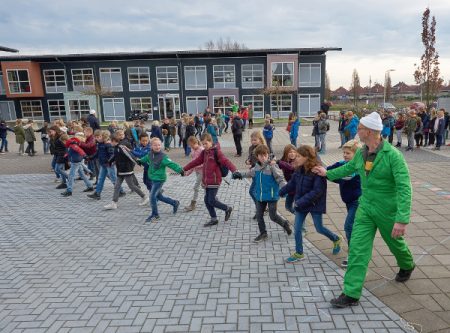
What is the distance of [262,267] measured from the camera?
4.62m

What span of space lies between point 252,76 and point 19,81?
24852 millimetres

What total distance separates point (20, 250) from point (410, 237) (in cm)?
619

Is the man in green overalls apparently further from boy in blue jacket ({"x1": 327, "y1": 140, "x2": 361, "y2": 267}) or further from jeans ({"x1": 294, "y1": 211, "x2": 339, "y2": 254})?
jeans ({"x1": 294, "y1": 211, "x2": 339, "y2": 254})

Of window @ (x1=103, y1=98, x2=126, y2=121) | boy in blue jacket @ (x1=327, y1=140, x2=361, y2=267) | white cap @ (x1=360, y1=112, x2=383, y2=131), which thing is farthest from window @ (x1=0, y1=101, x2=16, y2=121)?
white cap @ (x1=360, y1=112, x2=383, y2=131)

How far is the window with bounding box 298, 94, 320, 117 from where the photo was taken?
3747 cm

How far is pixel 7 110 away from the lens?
38906 millimetres

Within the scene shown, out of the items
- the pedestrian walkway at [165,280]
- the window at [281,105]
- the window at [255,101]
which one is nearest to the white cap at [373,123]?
the pedestrian walkway at [165,280]

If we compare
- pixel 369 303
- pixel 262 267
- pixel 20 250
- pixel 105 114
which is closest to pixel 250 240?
pixel 262 267

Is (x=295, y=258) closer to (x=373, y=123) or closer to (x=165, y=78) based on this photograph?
(x=373, y=123)

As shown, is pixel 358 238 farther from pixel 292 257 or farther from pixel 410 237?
pixel 410 237

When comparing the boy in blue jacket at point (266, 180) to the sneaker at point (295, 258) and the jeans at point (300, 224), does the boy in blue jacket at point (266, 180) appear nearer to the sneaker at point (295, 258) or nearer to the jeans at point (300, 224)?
the jeans at point (300, 224)

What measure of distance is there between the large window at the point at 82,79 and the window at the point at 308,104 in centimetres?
2283

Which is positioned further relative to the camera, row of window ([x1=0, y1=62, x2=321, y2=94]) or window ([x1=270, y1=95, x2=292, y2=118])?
window ([x1=270, y1=95, x2=292, y2=118])

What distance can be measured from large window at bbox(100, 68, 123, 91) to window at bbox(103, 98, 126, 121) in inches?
51.2
